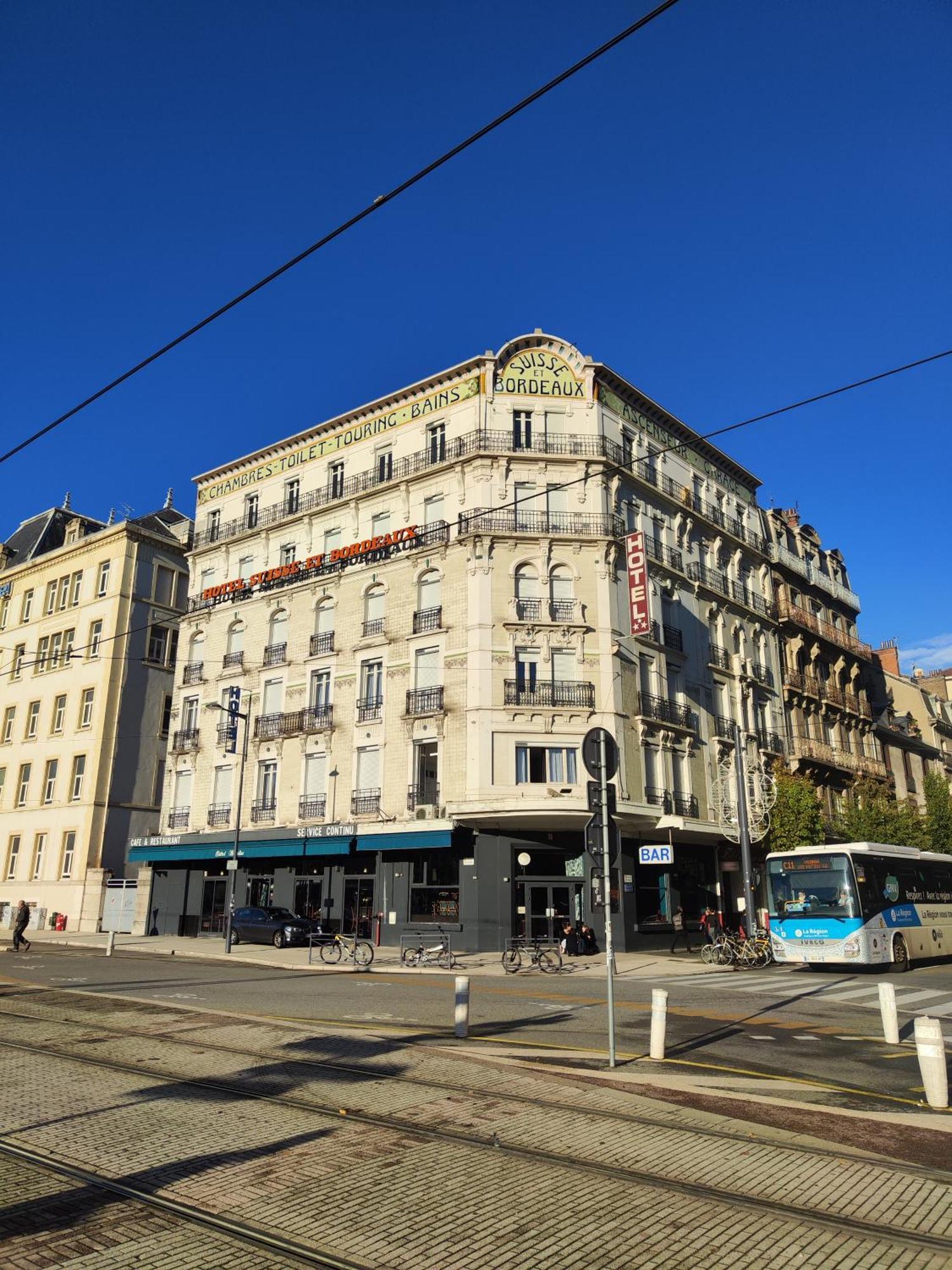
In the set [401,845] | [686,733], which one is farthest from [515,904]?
[686,733]

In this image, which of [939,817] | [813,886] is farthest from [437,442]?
[939,817]

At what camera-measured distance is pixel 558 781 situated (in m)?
30.6

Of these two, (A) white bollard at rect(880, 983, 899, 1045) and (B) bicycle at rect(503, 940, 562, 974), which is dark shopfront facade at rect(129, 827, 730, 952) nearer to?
Answer: (B) bicycle at rect(503, 940, 562, 974)

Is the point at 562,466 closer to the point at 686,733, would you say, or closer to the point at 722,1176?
the point at 686,733

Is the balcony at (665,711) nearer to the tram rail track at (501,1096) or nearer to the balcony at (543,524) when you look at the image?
the balcony at (543,524)

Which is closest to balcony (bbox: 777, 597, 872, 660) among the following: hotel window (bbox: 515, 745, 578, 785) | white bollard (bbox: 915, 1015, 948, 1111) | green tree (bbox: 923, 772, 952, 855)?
green tree (bbox: 923, 772, 952, 855)

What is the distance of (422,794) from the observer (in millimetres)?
32094

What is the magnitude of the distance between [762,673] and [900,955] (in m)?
20.0

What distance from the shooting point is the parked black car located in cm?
3095

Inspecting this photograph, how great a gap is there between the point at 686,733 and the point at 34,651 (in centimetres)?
3430

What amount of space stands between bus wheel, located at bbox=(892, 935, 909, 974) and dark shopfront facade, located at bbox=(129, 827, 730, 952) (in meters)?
7.93

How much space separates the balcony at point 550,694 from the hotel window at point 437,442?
32.8ft

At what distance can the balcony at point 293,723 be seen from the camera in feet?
117

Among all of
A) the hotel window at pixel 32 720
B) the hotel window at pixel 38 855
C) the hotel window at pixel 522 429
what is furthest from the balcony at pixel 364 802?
the hotel window at pixel 32 720
